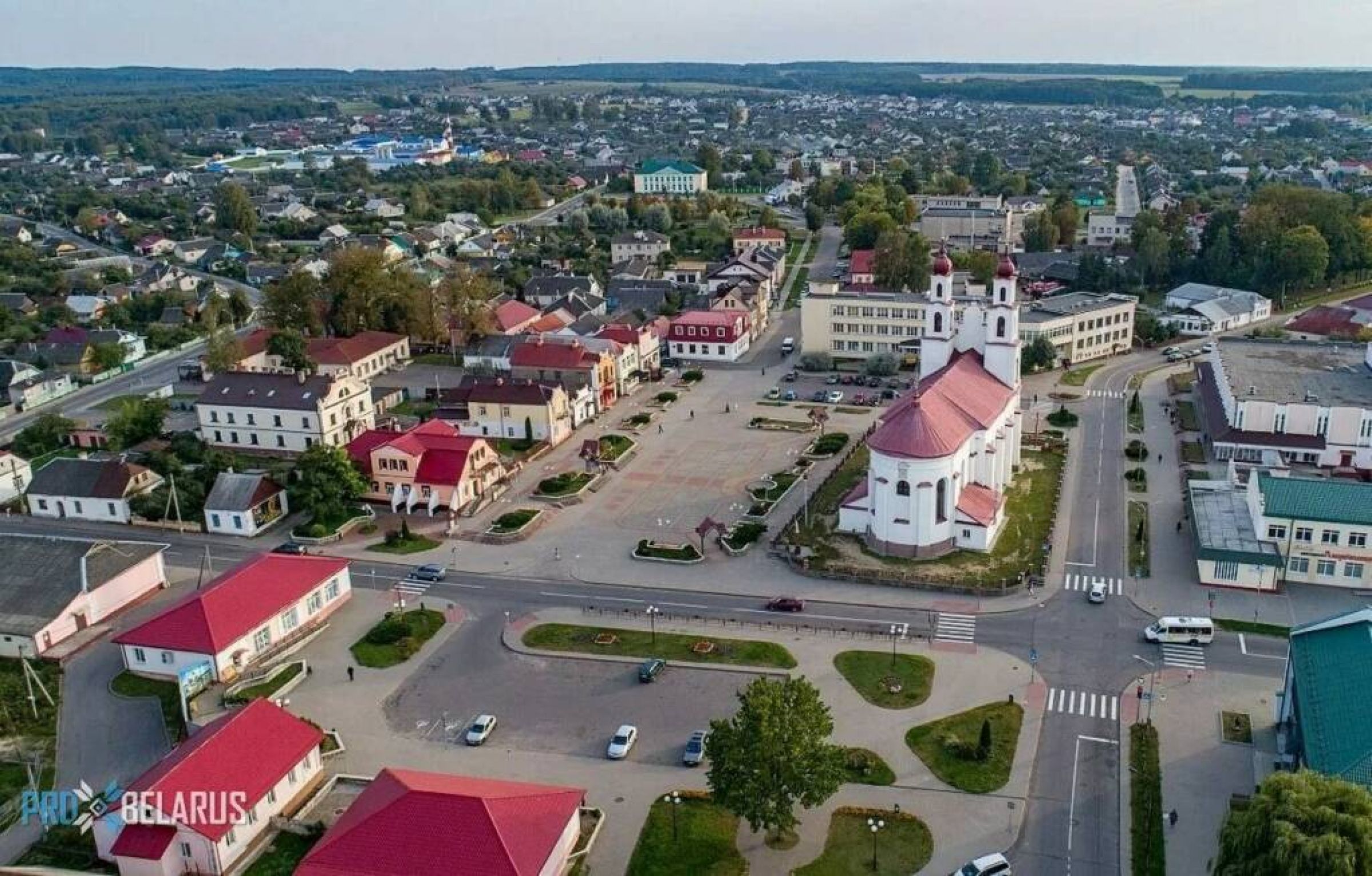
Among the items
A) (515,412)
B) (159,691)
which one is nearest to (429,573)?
(159,691)

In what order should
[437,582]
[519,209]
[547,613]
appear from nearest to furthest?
1. [547,613]
2. [437,582]
3. [519,209]

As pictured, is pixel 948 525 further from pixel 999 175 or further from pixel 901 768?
pixel 999 175

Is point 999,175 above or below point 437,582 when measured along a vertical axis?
above

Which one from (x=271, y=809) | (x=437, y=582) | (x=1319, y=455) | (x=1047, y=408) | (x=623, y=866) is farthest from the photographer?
(x=1047, y=408)

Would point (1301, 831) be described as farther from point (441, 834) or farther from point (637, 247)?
point (637, 247)

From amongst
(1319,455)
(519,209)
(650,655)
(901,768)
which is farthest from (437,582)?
(519,209)

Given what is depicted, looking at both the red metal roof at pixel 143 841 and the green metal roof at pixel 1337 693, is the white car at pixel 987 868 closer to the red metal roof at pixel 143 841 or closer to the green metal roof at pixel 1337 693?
the green metal roof at pixel 1337 693

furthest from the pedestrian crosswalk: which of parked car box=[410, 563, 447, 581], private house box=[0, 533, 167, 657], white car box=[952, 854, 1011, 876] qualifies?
private house box=[0, 533, 167, 657]

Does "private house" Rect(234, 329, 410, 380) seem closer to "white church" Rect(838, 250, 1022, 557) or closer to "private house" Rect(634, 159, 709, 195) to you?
"white church" Rect(838, 250, 1022, 557)
